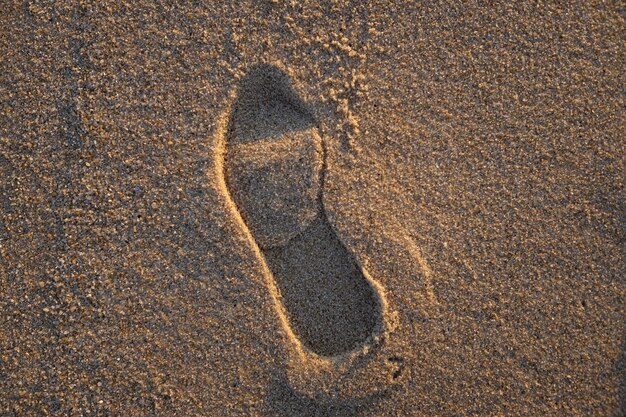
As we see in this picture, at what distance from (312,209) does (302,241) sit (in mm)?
117

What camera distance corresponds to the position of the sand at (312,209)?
1730mm

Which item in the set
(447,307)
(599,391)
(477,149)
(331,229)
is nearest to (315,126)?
(331,229)

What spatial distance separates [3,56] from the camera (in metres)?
1.73

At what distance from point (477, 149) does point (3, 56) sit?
1657 mm

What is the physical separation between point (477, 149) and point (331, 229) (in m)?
0.59

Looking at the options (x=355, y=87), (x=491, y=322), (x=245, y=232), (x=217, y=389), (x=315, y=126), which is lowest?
(x=217, y=389)

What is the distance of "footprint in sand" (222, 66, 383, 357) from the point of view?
1765 mm

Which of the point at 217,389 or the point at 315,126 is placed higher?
the point at 315,126

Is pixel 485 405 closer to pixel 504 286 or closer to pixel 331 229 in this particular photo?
pixel 504 286

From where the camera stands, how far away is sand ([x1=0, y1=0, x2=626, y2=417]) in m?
1.73

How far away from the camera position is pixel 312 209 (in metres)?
1.77

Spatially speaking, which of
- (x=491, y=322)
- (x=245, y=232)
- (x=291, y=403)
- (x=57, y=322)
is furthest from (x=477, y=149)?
(x=57, y=322)

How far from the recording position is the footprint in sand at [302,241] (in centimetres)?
176

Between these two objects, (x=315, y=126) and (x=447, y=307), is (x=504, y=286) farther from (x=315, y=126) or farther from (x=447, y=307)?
(x=315, y=126)
